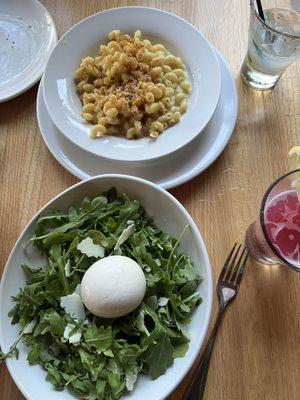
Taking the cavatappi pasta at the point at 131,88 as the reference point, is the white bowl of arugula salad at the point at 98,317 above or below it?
below

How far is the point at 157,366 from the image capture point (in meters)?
0.68

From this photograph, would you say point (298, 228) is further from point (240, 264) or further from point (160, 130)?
point (160, 130)

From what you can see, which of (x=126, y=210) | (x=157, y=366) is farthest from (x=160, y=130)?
(x=157, y=366)

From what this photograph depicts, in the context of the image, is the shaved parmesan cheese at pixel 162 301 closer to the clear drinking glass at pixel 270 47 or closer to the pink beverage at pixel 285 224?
the pink beverage at pixel 285 224

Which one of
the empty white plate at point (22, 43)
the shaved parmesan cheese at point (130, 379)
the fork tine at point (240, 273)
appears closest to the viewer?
the shaved parmesan cheese at point (130, 379)

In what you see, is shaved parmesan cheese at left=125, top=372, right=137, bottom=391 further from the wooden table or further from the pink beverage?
the pink beverage

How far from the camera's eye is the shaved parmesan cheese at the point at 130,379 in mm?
676

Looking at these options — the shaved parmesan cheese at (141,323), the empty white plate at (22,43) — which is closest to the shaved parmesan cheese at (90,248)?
the shaved parmesan cheese at (141,323)

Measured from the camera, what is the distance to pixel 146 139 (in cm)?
89

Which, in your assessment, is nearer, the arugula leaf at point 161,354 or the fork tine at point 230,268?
the arugula leaf at point 161,354

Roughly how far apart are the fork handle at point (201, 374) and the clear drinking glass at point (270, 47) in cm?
49

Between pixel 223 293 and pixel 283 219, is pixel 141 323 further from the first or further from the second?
pixel 283 219

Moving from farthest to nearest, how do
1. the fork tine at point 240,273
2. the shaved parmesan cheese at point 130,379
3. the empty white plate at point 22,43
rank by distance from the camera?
the empty white plate at point 22,43 → the fork tine at point 240,273 → the shaved parmesan cheese at point 130,379

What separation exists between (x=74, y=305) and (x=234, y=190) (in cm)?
36
